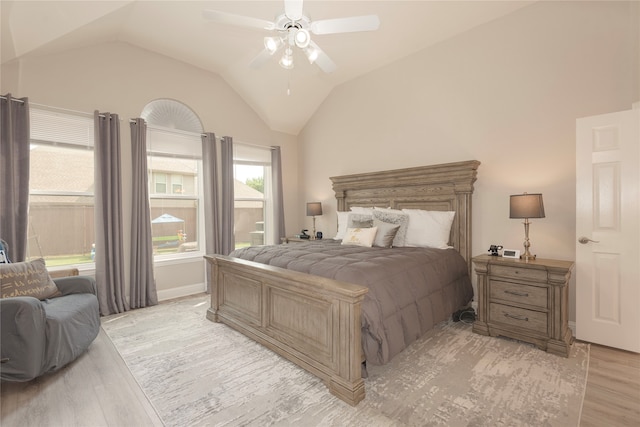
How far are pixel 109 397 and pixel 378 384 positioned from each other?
1772mm

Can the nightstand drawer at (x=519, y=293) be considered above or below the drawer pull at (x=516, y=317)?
above

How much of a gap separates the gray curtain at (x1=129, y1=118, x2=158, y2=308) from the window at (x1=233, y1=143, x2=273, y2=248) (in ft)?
4.61

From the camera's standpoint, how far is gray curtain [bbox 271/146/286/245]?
211 inches

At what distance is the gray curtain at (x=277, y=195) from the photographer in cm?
535

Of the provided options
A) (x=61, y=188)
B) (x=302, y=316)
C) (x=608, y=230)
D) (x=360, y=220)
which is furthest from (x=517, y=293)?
(x=61, y=188)

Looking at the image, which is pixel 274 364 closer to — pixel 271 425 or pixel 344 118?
pixel 271 425

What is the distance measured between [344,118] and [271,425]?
14.2 ft

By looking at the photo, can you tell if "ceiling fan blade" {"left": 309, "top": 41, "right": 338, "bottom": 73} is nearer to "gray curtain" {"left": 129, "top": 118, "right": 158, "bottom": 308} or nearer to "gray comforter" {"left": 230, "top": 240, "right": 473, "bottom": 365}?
"gray comforter" {"left": 230, "top": 240, "right": 473, "bottom": 365}

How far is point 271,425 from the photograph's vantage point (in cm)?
167

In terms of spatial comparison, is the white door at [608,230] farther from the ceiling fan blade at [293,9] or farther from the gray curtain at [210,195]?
the gray curtain at [210,195]

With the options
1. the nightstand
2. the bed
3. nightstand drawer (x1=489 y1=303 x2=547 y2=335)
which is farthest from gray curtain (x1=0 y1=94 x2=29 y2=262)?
nightstand drawer (x1=489 y1=303 x2=547 y2=335)

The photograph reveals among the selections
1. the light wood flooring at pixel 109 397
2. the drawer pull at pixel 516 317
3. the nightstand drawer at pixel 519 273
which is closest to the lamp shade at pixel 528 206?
the nightstand drawer at pixel 519 273

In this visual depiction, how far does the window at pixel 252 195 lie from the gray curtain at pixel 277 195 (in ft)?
0.38

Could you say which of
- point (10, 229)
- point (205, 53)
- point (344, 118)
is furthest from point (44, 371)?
point (344, 118)
